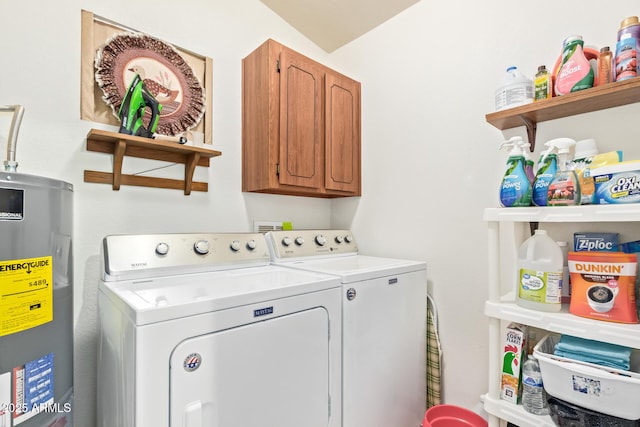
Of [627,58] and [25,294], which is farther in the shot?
[627,58]

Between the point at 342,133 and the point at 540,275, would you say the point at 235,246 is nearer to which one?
the point at 342,133

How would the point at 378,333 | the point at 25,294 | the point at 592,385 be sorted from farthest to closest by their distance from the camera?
the point at 378,333
the point at 592,385
the point at 25,294

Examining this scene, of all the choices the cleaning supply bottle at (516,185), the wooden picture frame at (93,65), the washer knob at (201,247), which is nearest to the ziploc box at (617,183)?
the cleaning supply bottle at (516,185)

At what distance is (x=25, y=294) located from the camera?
2.79 feet

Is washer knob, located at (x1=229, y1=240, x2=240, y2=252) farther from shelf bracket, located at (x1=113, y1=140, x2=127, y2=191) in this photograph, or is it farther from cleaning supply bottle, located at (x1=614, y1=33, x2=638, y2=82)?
cleaning supply bottle, located at (x1=614, y1=33, x2=638, y2=82)

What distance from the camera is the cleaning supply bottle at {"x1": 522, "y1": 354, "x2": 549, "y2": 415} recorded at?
1129 mm

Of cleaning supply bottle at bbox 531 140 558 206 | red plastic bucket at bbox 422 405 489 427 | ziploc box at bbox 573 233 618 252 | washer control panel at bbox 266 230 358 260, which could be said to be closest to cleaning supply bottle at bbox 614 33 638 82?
cleaning supply bottle at bbox 531 140 558 206

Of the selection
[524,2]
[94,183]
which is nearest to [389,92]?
[524,2]

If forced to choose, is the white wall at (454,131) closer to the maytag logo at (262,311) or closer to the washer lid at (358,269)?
the washer lid at (358,269)

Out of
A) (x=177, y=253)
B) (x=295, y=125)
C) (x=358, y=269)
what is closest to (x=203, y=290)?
(x=177, y=253)

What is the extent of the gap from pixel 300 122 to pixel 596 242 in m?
1.54

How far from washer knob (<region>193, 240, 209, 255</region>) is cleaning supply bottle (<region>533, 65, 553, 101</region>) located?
5.30 ft

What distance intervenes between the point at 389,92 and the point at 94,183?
1783mm

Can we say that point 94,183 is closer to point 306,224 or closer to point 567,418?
point 306,224
